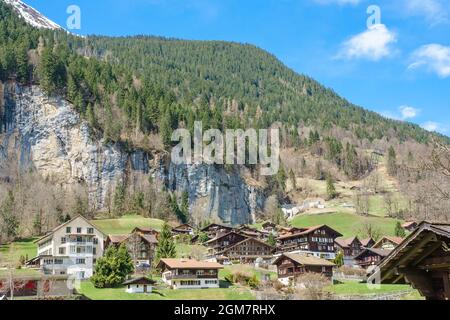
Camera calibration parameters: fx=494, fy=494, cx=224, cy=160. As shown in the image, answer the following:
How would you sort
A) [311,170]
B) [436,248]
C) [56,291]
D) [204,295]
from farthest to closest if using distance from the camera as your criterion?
[311,170], [204,295], [56,291], [436,248]

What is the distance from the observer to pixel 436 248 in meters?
8.88

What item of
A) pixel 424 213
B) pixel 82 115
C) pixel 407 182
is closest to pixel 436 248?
pixel 424 213

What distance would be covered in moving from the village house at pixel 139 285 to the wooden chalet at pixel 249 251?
28.9m

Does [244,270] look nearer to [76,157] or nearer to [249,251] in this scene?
[249,251]

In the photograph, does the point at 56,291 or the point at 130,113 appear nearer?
the point at 56,291

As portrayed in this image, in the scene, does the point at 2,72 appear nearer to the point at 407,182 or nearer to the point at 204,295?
the point at 204,295

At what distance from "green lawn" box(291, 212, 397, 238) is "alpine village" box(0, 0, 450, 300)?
1.66 ft

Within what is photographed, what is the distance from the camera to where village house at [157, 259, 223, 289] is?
60.5 meters

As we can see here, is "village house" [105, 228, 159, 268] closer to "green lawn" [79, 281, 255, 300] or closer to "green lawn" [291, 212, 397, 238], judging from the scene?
"green lawn" [79, 281, 255, 300]

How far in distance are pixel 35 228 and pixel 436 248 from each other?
9010 cm

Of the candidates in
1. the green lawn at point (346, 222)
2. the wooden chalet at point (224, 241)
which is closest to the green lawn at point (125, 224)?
the wooden chalet at point (224, 241)

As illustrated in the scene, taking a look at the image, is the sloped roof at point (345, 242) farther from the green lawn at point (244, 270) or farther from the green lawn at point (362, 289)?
the green lawn at point (362, 289)

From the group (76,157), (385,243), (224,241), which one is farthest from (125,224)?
(385,243)
